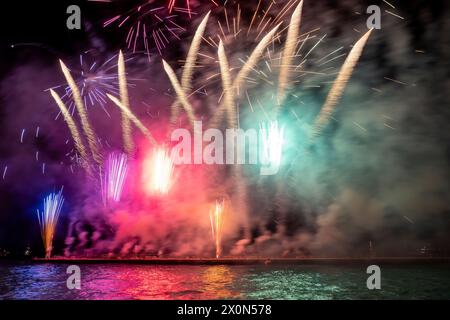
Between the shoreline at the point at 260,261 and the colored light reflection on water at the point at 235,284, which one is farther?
the shoreline at the point at 260,261

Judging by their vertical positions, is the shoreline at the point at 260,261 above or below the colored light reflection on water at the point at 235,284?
below

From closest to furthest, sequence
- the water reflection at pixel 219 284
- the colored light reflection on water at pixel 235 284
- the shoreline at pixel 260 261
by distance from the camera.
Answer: the water reflection at pixel 219 284 → the colored light reflection on water at pixel 235 284 → the shoreline at pixel 260 261

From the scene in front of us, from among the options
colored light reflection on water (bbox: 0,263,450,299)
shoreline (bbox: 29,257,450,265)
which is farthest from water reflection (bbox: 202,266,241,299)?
shoreline (bbox: 29,257,450,265)

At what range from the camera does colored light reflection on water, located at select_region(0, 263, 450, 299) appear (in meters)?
13.4

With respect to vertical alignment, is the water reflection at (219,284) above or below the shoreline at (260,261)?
above

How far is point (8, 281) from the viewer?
57.0ft

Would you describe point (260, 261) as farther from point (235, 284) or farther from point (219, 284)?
point (219, 284)

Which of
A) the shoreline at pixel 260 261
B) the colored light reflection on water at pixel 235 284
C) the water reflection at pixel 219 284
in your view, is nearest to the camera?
the water reflection at pixel 219 284

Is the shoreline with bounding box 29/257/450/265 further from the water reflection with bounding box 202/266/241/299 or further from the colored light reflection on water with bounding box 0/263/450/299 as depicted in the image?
the water reflection with bounding box 202/266/241/299

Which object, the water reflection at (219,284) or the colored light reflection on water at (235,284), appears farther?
the colored light reflection on water at (235,284)

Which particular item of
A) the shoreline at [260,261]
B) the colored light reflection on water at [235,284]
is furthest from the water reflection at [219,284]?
the shoreline at [260,261]

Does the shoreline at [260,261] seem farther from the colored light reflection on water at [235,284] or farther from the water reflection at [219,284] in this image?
the water reflection at [219,284]

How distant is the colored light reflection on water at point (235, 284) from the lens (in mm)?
13375
